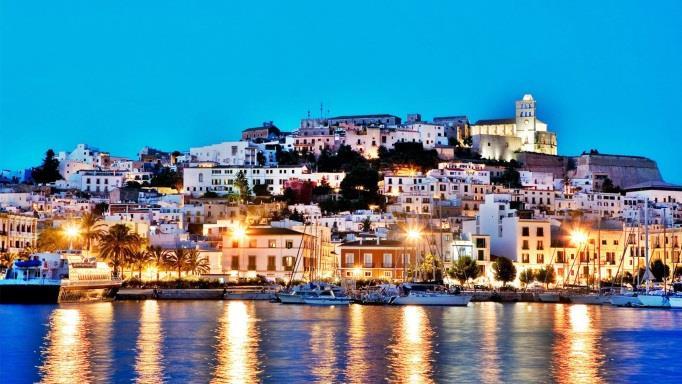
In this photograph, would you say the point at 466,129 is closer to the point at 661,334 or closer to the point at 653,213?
the point at 653,213

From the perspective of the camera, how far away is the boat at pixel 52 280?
53.8m

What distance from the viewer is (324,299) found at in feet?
185

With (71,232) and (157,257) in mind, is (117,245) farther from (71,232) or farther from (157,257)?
(71,232)

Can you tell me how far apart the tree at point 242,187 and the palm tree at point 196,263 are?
30648mm

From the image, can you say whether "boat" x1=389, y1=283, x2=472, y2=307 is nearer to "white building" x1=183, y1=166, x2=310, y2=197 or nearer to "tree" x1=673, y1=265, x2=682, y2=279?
"tree" x1=673, y1=265, x2=682, y2=279

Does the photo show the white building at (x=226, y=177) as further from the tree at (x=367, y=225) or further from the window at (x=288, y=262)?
the window at (x=288, y=262)

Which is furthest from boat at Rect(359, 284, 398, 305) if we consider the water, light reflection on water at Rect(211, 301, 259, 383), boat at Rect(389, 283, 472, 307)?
light reflection on water at Rect(211, 301, 259, 383)

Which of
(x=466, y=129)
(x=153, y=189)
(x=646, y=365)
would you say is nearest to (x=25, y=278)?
(x=646, y=365)

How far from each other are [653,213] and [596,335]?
6122 centimetres

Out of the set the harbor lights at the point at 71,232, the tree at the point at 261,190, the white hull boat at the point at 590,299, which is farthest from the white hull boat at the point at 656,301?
the tree at the point at 261,190

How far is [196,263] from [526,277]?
20.0 m

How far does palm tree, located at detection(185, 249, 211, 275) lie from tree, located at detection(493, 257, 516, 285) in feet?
57.6

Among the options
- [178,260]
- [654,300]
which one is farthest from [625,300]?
[178,260]

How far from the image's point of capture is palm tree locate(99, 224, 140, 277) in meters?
63.7
